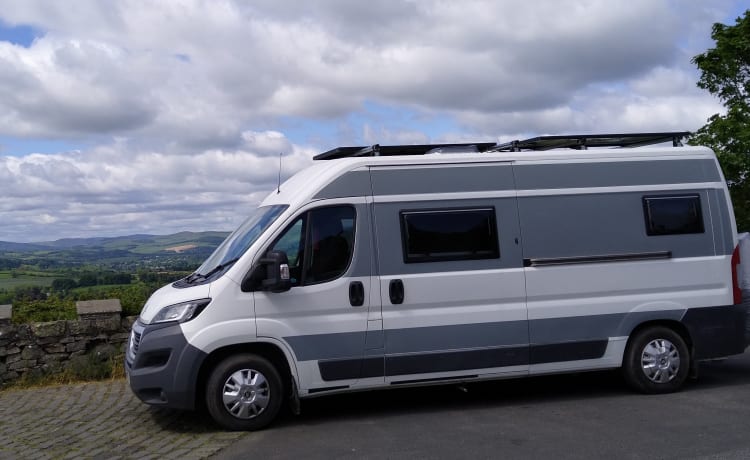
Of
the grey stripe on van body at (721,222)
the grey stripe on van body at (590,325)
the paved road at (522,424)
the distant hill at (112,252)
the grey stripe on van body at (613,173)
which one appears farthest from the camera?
the distant hill at (112,252)

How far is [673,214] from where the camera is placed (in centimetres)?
840

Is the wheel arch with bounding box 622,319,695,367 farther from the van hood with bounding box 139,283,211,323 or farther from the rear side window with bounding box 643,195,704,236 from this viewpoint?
the van hood with bounding box 139,283,211,323

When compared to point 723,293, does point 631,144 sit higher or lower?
higher

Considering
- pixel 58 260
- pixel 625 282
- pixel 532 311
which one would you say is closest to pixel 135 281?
pixel 532 311

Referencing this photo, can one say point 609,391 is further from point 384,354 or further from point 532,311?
point 384,354

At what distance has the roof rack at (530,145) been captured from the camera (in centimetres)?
828

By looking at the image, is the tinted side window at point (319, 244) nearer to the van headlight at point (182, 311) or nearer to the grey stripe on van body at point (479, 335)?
the grey stripe on van body at point (479, 335)

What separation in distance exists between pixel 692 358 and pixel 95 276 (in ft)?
34.0

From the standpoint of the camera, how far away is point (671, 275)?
825cm

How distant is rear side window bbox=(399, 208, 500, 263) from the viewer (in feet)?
25.1

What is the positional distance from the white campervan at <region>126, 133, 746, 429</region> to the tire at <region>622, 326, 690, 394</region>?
0.07 feet

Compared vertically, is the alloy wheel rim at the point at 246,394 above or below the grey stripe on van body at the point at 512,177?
below

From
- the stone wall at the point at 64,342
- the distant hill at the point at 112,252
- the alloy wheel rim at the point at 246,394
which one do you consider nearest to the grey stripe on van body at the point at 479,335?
the alloy wheel rim at the point at 246,394

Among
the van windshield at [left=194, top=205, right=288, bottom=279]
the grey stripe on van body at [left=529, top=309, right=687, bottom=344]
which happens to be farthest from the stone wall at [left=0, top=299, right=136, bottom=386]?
the grey stripe on van body at [left=529, top=309, right=687, bottom=344]
